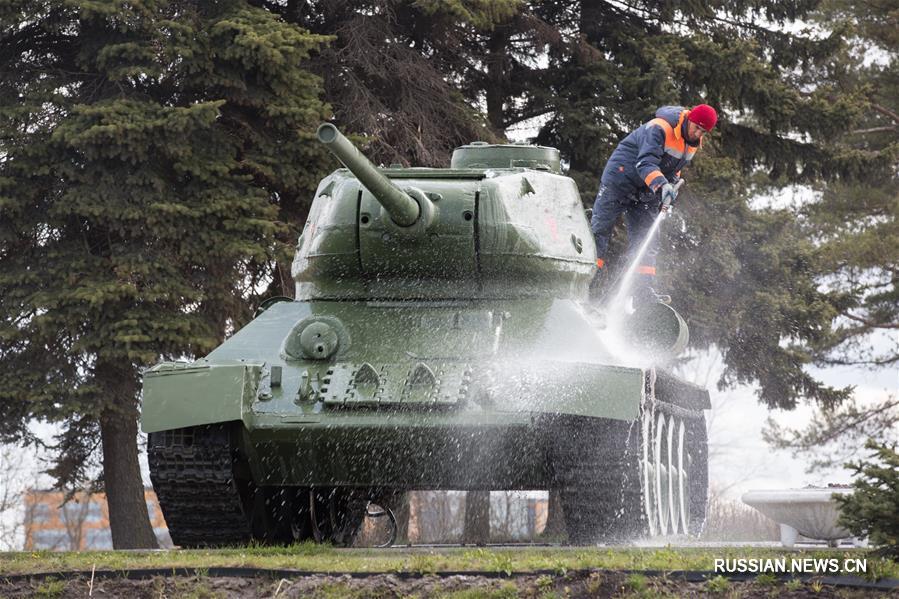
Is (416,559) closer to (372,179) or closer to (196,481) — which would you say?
(196,481)

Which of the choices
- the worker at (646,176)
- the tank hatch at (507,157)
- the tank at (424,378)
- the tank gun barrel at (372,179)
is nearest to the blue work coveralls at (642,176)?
the worker at (646,176)

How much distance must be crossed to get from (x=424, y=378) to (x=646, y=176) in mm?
3346

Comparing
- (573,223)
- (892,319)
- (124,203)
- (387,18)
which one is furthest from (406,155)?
(892,319)

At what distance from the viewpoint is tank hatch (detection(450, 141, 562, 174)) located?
12.6 meters

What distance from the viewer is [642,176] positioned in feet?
41.2

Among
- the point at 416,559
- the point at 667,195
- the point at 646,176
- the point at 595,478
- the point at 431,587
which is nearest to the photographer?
the point at 431,587

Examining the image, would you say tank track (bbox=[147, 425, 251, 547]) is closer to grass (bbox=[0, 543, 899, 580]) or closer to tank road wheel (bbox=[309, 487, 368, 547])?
grass (bbox=[0, 543, 899, 580])

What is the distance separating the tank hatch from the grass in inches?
148

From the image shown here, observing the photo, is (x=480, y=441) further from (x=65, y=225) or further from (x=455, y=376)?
(x=65, y=225)

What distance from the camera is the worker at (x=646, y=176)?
41.3 ft

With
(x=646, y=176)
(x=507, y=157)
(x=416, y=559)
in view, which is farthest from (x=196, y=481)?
(x=646, y=176)

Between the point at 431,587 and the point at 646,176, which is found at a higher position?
the point at 646,176

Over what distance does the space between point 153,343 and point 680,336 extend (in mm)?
6799

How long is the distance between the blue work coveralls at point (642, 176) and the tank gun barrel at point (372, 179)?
2209 millimetres
